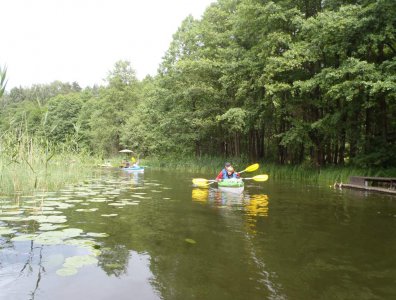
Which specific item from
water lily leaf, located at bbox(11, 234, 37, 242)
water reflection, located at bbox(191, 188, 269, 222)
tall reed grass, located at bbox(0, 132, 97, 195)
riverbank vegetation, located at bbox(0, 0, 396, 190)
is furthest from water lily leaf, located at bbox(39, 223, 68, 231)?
water reflection, located at bbox(191, 188, 269, 222)

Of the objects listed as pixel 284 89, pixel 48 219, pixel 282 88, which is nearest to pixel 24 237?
pixel 48 219

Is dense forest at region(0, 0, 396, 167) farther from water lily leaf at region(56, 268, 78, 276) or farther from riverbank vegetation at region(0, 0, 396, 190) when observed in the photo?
water lily leaf at region(56, 268, 78, 276)

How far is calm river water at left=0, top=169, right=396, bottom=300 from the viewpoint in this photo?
3605mm

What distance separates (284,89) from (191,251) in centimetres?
1453

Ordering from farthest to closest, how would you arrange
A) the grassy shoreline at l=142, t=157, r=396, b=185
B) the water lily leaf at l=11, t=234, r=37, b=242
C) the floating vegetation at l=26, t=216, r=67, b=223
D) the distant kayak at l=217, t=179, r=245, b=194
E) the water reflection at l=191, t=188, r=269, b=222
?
the grassy shoreline at l=142, t=157, r=396, b=185, the distant kayak at l=217, t=179, r=245, b=194, the water reflection at l=191, t=188, r=269, b=222, the floating vegetation at l=26, t=216, r=67, b=223, the water lily leaf at l=11, t=234, r=37, b=242

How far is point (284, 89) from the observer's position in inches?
704

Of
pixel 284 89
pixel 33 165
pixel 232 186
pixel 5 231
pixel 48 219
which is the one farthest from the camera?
pixel 284 89

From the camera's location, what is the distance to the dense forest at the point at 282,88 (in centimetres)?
1384

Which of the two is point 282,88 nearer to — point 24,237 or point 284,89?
point 284,89

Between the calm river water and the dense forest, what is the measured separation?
103 inches

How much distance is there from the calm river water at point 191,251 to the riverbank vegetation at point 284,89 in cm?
260

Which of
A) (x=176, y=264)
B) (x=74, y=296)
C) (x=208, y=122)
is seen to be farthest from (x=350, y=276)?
(x=208, y=122)

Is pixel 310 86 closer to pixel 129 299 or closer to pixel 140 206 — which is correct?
pixel 140 206

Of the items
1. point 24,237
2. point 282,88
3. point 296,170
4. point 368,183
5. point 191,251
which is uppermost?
point 282,88
